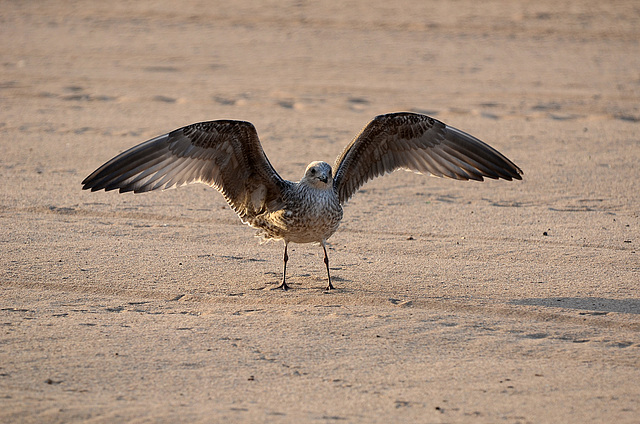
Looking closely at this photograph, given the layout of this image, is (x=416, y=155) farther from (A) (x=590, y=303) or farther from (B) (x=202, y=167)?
(A) (x=590, y=303)

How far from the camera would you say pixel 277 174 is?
23.0 ft

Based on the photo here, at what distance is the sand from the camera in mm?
4945

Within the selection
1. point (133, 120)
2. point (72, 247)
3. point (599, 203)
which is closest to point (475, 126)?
point (599, 203)

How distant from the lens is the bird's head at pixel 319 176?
6703mm

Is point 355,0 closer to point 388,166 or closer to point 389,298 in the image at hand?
point 388,166

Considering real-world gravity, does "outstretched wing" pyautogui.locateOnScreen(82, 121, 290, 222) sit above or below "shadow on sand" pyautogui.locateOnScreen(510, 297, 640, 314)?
above

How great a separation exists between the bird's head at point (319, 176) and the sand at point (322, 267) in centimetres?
80

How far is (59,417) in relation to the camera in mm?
4559

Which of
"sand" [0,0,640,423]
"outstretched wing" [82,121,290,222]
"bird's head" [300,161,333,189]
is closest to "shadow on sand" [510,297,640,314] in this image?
"sand" [0,0,640,423]

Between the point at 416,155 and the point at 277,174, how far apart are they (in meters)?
1.44

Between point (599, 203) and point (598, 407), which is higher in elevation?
point (599, 203)

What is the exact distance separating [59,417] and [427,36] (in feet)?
53.2

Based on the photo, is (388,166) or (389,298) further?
(388,166)

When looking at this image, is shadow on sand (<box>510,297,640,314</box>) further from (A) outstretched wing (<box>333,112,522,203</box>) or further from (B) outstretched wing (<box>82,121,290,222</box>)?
(B) outstretched wing (<box>82,121,290,222</box>)
